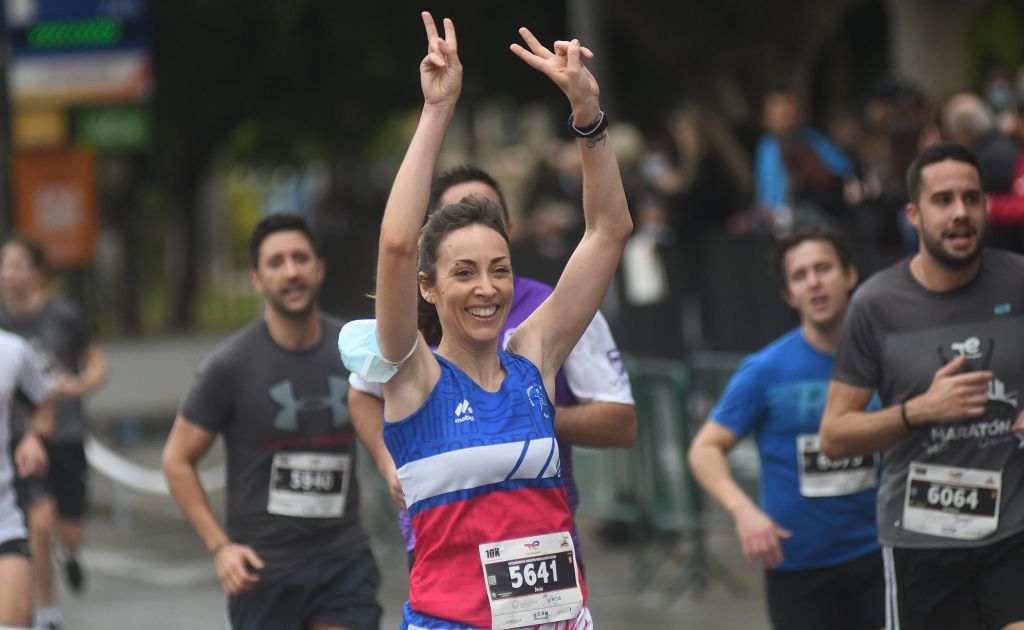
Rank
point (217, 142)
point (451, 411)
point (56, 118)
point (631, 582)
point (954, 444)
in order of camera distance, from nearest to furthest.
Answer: point (451, 411) < point (954, 444) < point (631, 582) < point (56, 118) < point (217, 142)

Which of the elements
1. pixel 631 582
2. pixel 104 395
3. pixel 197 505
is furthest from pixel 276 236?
pixel 104 395

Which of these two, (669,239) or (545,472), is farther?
(669,239)

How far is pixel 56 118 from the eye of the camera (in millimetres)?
19297

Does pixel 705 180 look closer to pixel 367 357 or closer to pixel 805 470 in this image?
pixel 805 470

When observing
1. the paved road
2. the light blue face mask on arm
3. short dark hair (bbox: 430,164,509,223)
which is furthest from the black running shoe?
the light blue face mask on arm

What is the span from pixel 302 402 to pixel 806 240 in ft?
6.28

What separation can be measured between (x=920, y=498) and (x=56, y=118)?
1499 cm

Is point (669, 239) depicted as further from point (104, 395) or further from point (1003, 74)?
point (104, 395)

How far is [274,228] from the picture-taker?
6.83 m

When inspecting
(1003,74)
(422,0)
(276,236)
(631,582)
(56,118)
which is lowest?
(631,582)

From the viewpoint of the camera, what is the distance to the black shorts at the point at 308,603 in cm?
670

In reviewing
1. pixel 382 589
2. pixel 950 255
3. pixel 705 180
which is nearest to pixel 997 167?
pixel 950 255

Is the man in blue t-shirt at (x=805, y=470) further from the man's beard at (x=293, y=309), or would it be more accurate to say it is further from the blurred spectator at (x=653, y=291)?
the blurred spectator at (x=653, y=291)

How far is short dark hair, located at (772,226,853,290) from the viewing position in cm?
669
